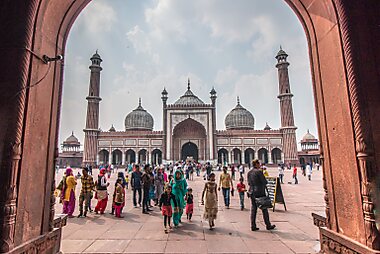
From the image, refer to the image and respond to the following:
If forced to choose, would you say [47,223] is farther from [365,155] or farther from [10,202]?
[365,155]

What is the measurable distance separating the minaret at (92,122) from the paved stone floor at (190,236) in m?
30.1

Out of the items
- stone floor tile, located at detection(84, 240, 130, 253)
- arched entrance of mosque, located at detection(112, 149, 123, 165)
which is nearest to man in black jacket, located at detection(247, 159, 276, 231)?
stone floor tile, located at detection(84, 240, 130, 253)

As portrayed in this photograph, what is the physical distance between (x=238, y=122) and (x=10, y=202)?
40185mm

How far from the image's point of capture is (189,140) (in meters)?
34.9

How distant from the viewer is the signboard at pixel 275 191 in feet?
21.4

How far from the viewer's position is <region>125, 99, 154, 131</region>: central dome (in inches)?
1607

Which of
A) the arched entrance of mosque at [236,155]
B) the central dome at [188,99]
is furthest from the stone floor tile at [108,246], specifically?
the central dome at [188,99]

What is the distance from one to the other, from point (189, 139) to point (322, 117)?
31.9 m

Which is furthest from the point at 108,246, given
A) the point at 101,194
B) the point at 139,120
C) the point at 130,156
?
the point at 139,120

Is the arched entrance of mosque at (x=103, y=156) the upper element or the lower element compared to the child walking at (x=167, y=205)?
upper

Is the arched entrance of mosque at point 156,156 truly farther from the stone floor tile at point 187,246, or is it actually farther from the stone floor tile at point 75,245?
the stone floor tile at point 187,246

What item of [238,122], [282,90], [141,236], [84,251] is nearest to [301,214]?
[141,236]

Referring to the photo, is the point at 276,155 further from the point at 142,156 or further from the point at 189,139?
the point at 142,156

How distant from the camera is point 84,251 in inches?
141
